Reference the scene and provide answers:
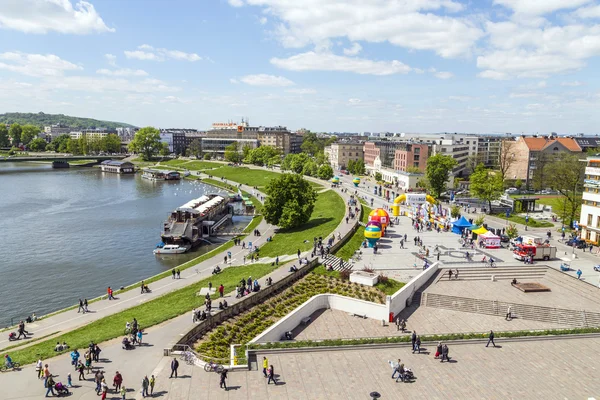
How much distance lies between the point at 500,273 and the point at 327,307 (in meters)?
19.0

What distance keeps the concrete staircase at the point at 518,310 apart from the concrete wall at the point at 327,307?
551 cm

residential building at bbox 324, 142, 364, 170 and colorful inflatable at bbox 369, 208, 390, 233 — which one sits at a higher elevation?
residential building at bbox 324, 142, 364, 170

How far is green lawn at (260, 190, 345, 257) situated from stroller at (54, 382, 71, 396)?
31.9m

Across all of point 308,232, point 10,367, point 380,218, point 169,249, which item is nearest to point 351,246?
point 380,218

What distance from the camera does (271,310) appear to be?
36594 mm

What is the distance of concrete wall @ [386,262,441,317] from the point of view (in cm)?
3581

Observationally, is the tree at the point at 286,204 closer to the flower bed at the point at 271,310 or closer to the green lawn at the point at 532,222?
the flower bed at the point at 271,310

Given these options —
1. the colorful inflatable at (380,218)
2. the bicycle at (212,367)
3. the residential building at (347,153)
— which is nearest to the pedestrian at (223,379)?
the bicycle at (212,367)

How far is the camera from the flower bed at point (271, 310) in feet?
99.9

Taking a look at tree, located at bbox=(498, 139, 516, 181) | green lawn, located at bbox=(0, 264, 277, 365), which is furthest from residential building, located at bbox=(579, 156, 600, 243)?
green lawn, located at bbox=(0, 264, 277, 365)

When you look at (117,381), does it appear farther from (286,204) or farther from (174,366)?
(286,204)

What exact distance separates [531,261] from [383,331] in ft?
75.8

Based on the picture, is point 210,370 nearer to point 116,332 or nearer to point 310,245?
point 116,332

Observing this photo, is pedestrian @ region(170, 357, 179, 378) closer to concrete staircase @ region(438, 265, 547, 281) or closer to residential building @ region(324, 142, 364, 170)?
concrete staircase @ region(438, 265, 547, 281)
